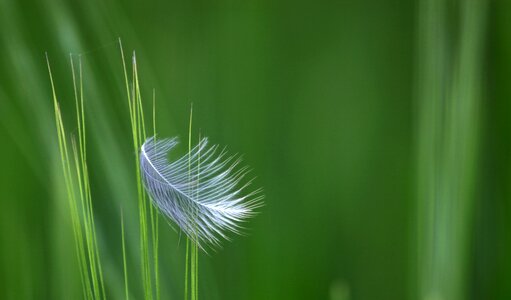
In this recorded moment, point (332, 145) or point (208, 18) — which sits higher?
point (208, 18)

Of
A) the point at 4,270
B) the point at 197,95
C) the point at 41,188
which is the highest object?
the point at 197,95

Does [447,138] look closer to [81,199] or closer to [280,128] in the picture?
[280,128]

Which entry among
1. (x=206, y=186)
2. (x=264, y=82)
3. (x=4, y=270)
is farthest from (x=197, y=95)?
(x=4, y=270)

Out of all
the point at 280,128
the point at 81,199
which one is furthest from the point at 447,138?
the point at 81,199

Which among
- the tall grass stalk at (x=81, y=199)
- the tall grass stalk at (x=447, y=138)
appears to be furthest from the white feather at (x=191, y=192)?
the tall grass stalk at (x=447, y=138)

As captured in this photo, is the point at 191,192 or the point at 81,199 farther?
the point at 81,199

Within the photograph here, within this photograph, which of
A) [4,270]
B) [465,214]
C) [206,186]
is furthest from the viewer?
[4,270]

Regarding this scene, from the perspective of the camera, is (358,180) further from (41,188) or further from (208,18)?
(41,188)

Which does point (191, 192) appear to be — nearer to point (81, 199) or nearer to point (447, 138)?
point (81, 199)

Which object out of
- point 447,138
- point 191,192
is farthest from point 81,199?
point 447,138
